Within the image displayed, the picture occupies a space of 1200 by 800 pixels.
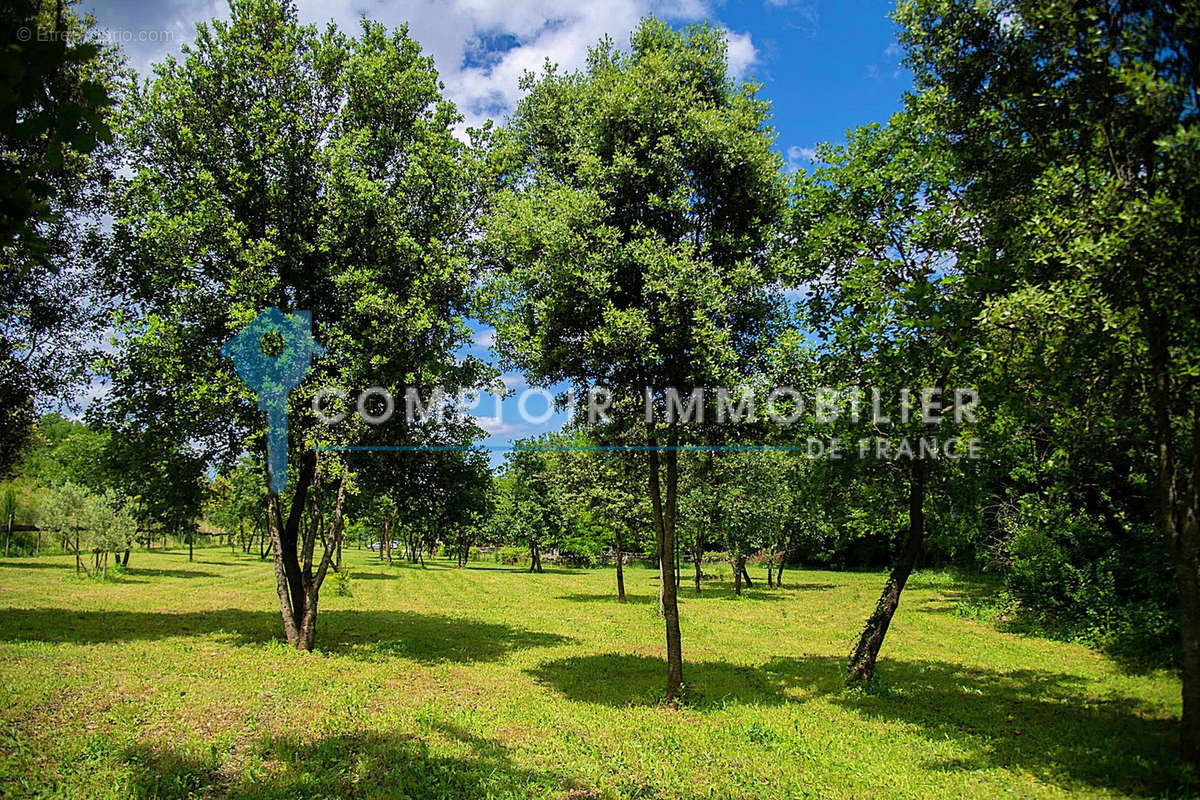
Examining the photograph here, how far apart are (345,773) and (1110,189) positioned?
11.5 metres

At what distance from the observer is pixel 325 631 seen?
69.0 ft

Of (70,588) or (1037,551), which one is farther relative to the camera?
(70,588)

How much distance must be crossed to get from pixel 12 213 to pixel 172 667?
581 inches

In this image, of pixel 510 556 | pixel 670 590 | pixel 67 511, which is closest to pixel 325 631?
pixel 670 590

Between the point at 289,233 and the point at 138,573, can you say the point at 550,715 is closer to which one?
the point at 289,233

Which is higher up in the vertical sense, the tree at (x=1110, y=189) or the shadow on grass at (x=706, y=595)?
the tree at (x=1110, y=189)

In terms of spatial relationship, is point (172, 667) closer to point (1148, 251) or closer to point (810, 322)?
point (810, 322)

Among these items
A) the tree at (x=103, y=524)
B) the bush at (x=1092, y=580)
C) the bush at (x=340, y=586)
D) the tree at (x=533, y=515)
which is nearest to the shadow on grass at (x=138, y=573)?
the tree at (x=103, y=524)

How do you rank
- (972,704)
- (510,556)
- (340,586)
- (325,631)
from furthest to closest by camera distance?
(510,556)
(340,586)
(325,631)
(972,704)

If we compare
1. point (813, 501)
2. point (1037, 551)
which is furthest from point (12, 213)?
point (1037, 551)

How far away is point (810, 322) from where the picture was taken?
43.3ft

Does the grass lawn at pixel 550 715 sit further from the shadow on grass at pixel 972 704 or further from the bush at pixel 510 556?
the bush at pixel 510 556

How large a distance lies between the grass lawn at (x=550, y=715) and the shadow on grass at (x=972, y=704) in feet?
0.19

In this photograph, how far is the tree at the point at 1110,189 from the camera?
278 inches
